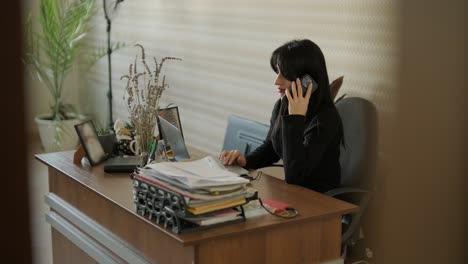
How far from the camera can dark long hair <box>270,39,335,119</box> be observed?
244 cm

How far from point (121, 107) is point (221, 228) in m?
3.74

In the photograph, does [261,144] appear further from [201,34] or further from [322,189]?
[201,34]

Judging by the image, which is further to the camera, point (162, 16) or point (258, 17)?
point (162, 16)

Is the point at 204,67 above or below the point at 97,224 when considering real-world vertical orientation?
above

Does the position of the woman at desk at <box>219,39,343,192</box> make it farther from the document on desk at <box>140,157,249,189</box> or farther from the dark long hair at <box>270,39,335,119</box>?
the document on desk at <box>140,157,249,189</box>

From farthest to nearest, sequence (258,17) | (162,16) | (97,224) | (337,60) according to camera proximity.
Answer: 1. (162,16)
2. (258,17)
3. (337,60)
4. (97,224)

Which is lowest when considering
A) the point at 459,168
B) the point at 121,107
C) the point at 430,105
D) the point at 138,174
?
the point at 121,107

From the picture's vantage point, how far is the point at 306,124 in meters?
2.47

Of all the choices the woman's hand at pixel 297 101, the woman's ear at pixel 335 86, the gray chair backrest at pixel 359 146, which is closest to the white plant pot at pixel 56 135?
the woman's ear at pixel 335 86

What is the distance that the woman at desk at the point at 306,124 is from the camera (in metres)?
2.28

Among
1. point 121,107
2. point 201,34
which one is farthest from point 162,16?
point 121,107

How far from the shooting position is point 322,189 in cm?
245

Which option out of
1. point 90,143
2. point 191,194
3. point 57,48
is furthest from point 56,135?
point 191,194

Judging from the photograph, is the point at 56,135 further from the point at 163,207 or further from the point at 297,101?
the point at 163,207
